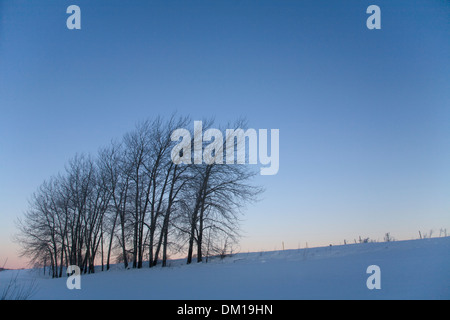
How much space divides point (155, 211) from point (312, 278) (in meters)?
11.9

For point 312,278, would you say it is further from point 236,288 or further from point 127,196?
point 127,196

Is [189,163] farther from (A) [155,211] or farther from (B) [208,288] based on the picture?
(B) [208,288]

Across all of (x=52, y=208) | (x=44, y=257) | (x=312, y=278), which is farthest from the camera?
(x=44, y=257)

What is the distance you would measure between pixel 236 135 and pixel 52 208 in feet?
69.5

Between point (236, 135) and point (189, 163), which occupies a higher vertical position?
point (236, 135)

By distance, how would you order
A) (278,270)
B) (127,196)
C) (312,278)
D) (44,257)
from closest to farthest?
1. (312,278)
2. (278,270)
3. (127,196)
4. (44,257)

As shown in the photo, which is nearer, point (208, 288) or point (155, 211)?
point (208, 288)

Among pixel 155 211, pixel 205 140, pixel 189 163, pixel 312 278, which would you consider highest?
pixel 205 140

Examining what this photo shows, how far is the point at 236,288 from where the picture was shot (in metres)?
6.39

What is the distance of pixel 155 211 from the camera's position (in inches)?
645
